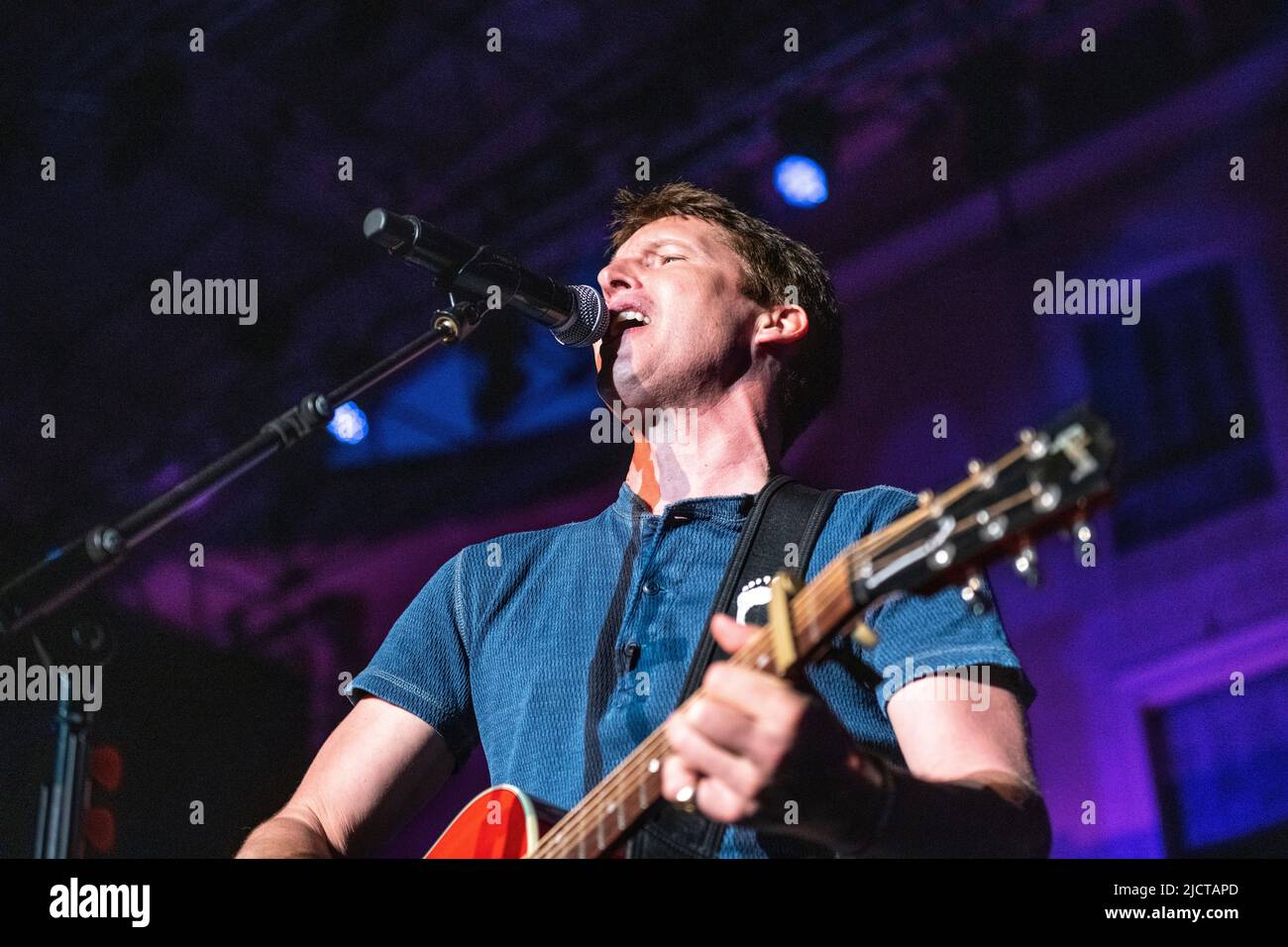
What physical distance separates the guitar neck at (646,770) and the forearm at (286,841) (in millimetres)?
540

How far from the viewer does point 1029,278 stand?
436 cm

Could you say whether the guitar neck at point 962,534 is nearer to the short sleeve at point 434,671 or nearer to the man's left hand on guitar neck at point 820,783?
the man's left hand on guitar neck at point 820,783

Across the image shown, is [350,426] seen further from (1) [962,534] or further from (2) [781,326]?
(1) [962,534]

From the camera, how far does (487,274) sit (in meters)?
2.07

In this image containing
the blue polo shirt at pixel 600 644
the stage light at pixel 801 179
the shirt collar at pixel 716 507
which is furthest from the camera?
the stage light at pixel 801 179

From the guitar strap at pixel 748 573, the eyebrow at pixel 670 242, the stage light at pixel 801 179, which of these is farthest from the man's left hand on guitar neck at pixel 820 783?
the stage light at pixel 801 179

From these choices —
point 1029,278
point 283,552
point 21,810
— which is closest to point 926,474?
point 1029,278

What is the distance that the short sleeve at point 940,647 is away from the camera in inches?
77.2

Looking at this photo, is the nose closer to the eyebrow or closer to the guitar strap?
the eyebrow

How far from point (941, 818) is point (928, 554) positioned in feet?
1.19

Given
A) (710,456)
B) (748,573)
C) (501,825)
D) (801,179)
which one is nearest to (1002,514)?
(748,573)

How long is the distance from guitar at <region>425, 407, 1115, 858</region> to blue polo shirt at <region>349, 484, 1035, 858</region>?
237 mm

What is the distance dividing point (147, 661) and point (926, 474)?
107 inches
